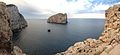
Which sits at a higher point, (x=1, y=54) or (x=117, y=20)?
(x=117, y=20)

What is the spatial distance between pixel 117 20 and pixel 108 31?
5.24 m

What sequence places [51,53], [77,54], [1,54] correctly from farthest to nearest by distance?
[51,53] → [77,54] → [1,54]

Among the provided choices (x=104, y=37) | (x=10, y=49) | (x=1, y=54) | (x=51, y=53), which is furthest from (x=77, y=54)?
(x=51, y=53)

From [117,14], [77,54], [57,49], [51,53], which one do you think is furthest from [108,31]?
[57,49]

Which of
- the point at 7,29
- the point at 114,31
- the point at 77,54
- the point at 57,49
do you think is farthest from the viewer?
the point at 57,49

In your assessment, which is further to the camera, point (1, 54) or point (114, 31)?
point (114, 31)

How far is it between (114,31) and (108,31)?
5.12 m

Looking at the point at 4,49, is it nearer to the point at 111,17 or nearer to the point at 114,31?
the point at 114,31

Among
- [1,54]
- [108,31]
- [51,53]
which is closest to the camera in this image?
[1,54]

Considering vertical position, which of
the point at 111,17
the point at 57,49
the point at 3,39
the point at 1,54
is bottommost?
the point at 57,49

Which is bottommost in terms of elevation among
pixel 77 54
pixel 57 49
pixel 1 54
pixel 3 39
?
pixel 57 49

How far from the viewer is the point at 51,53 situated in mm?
104250

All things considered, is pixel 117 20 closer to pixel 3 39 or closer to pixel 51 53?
pixel 3 39

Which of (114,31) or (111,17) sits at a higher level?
(111,17)
